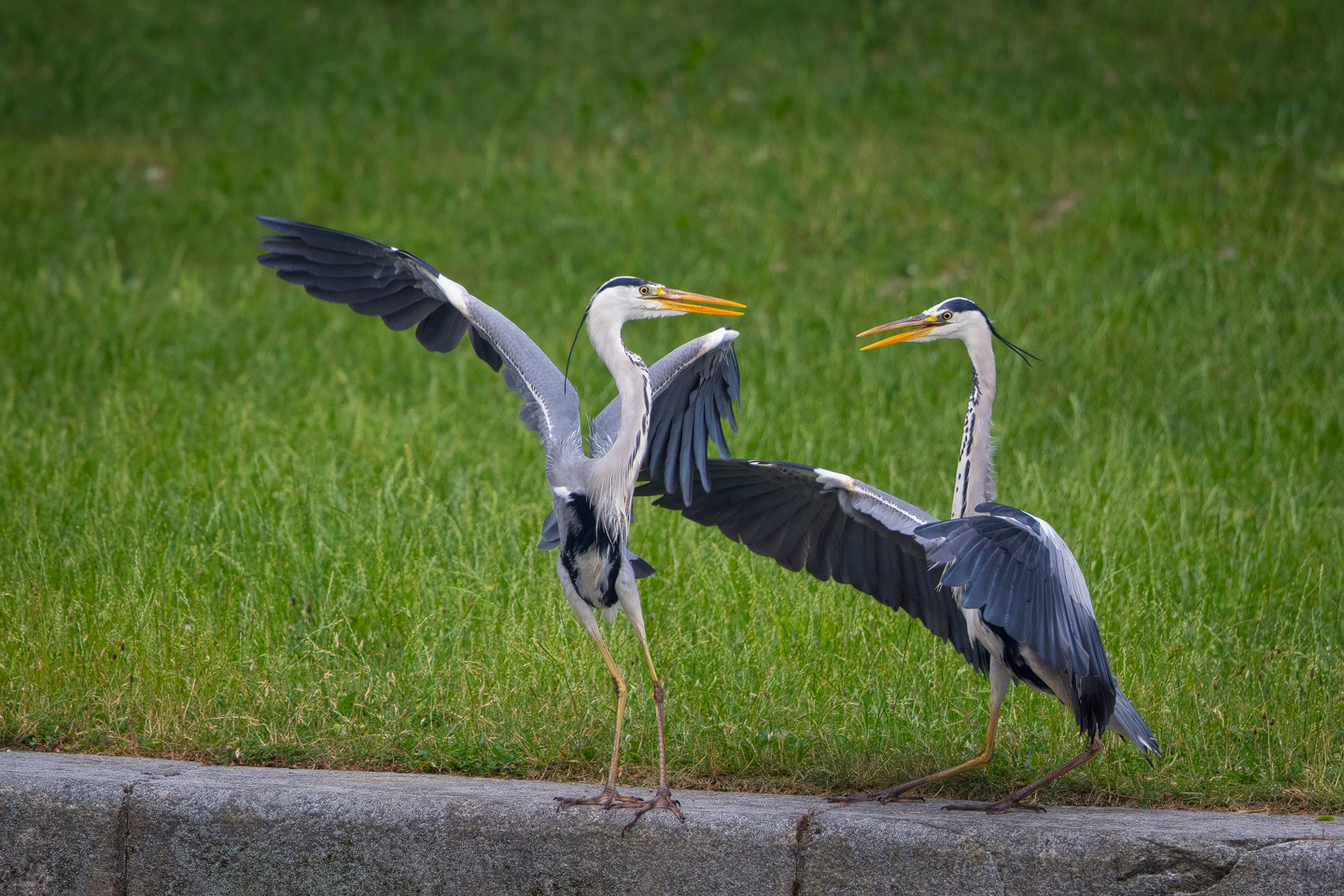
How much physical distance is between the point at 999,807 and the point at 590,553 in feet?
4.09

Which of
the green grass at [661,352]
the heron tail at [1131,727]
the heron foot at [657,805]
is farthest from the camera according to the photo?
the green grass at [661,352]

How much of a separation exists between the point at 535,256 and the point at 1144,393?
448 cm

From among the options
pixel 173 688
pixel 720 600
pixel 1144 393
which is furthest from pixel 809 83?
pixel 173 688

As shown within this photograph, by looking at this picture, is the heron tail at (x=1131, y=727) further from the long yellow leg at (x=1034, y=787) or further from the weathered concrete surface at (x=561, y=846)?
the weathered concrete surface at (x=561, y=846)

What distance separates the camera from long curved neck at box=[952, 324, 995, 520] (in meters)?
3.46

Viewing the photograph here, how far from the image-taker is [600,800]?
3.11 meters

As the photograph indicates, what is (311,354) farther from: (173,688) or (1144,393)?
(1144,393)

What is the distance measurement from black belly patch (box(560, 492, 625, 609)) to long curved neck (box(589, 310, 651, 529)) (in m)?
0.04

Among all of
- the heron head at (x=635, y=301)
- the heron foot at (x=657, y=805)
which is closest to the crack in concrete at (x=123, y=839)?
the heron foot at (x=657, y=805)

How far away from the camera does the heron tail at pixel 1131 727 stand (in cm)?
325

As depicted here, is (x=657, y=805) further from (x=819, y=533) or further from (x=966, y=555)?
(x=819, y=533)

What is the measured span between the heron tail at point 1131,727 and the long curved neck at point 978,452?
0.62 m

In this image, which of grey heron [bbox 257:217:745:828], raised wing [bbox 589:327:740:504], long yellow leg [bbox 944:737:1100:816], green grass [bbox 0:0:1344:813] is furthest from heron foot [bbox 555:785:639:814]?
long yellow leg [bbox 944:737:1100:816]

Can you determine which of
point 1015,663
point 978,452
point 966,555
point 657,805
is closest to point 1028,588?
point 966,555
